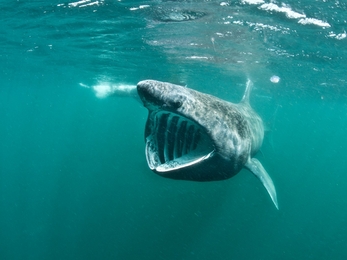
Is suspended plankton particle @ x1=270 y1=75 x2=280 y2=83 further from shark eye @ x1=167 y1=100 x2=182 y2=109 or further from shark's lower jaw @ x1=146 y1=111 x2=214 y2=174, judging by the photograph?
shark eye @ x1=167 y1=100 x2=182 y2=109

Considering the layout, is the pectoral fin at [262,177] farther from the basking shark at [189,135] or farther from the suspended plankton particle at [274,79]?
the suspended plankton particle at [274,79]

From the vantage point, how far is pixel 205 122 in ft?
11.9

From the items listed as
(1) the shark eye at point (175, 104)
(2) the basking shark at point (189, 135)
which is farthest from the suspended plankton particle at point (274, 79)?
(1) the shark eye at point (175, 104)

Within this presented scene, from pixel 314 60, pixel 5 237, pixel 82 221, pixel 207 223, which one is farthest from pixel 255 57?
pixel 5 237

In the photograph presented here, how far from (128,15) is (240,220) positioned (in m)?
17.1

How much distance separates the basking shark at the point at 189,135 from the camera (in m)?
3.49

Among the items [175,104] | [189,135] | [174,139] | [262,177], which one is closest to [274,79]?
[262,177]

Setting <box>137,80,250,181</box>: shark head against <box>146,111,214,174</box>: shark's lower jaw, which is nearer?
<box>137,80,250,181</box>: shark head

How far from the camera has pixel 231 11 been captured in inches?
343

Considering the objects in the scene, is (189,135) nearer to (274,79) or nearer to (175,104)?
(175,104)

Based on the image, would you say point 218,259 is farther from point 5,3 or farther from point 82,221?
point 5,3

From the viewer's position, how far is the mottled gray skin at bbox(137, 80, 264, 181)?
347cm

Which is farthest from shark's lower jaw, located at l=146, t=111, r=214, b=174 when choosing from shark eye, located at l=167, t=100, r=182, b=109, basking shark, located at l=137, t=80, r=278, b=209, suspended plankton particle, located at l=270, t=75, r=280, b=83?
suspended plankton particle, located at l=270, t=75, r=280, b=83

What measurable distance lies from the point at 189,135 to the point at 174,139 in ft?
0.81
